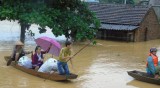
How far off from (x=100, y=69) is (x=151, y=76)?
Result: 3.01 m

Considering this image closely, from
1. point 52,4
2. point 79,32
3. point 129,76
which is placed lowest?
point 129,76

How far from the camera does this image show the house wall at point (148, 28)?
28.8m

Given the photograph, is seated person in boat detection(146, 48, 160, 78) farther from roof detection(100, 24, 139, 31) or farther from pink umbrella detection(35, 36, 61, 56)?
roof detection(100, 24, 139, 31)

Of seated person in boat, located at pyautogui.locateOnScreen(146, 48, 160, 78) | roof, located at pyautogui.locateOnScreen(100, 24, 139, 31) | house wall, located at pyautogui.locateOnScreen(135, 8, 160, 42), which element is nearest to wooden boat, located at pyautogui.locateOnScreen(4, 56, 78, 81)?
seated person in boat, located at pyautogui.locateOnScreen(146, 48, 160, 78)

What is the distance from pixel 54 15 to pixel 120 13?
10.1 m

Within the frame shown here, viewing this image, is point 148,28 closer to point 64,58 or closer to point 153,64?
point 153,64

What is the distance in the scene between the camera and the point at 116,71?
1505cm

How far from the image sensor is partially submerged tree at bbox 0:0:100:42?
65.3ft

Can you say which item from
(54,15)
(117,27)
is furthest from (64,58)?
(117,27)

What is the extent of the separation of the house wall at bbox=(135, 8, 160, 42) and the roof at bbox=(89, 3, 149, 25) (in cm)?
61

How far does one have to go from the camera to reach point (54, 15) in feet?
69.3

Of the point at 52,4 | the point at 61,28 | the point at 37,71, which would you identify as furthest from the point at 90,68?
the point at 52,4

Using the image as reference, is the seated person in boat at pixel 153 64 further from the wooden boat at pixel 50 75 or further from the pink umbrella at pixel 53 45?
the pink umbrella at pixel 53 45

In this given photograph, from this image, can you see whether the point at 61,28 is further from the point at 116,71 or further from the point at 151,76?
the point at 151,76
